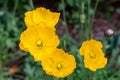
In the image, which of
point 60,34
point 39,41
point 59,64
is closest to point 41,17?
point 39,41

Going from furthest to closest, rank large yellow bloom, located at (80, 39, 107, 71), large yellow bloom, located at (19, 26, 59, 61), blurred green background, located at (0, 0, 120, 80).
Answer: blurred green background, located at (0, 0, 120, 80) < large yellow bloom, located at (80, 39, 107, 71) < large yellow bloom, located at (19, 26, 59, 61)

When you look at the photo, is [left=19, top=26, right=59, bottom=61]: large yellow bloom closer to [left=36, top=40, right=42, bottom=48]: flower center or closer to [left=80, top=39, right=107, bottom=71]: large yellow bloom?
[left=36, top=40, right=42, bottom=48]: flower center

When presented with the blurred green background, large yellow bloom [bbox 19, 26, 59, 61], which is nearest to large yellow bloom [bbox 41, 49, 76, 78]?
large yellow bloom [bbox 19, 26, 59, 61]

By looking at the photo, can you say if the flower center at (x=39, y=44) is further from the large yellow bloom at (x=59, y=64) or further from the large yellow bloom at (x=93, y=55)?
the large yellow bloom at (x=93, y=55)

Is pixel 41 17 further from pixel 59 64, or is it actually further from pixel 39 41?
pixel 59 64

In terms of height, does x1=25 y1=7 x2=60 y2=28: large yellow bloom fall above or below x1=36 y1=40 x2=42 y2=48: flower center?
above
